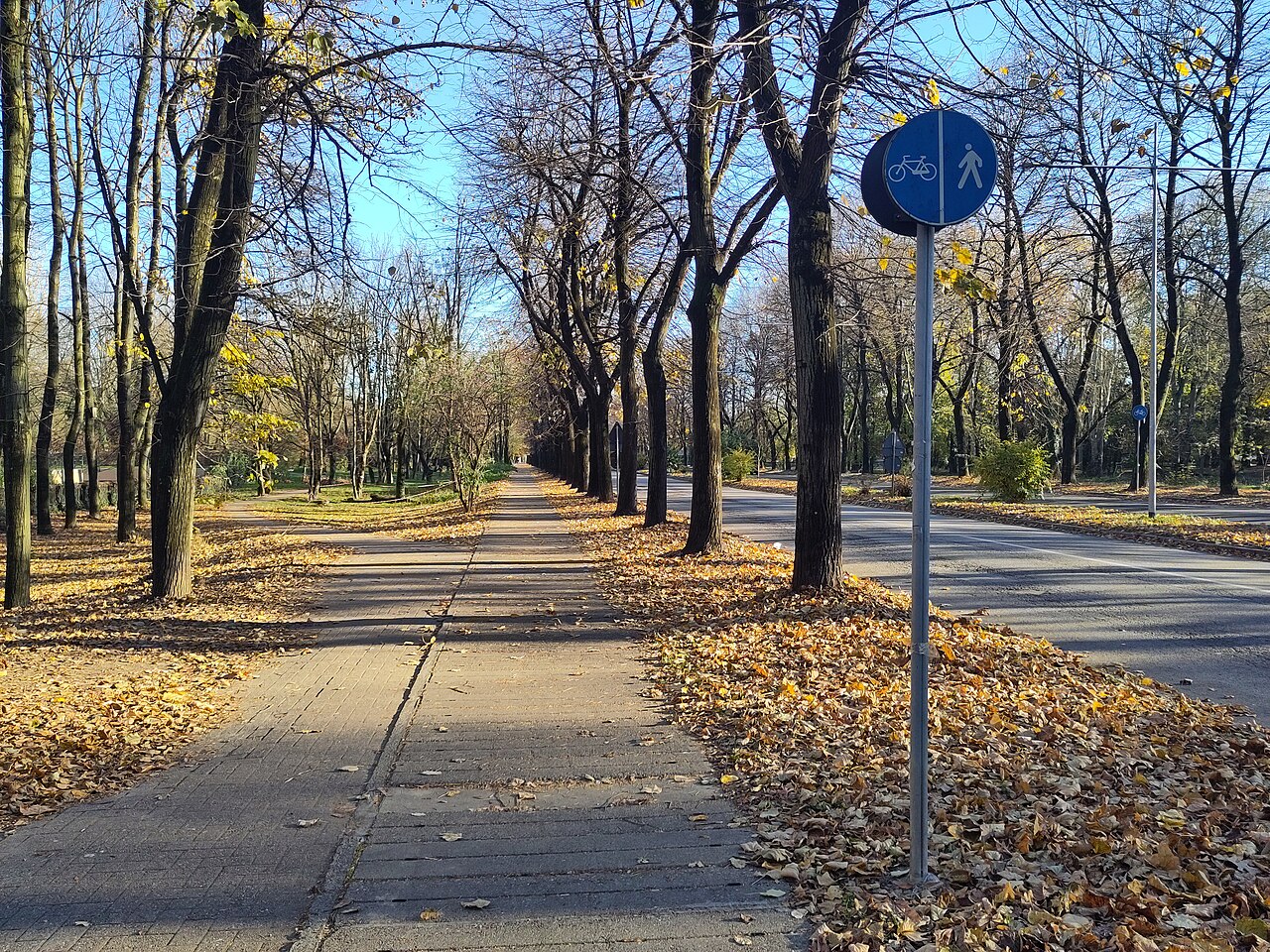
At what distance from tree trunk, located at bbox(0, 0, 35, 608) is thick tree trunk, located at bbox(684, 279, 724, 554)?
8.70m

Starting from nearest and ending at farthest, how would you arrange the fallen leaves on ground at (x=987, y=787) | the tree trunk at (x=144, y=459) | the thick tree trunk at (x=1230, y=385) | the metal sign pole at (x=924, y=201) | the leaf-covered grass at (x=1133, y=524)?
the fallen leaves on ground at (x=987, y=787) → the metal sign pole at (x=924, y=201) → the leaf-covered grass at (x=1133, y=524) → the tree trunk at (x=144, y=459) → the thick tree trunk at (x=1230, y=385)

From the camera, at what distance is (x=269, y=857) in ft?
13.1

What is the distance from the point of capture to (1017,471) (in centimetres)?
2677

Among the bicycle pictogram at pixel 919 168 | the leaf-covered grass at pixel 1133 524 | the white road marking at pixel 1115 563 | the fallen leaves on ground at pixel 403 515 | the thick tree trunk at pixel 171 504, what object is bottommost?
the fallen leaves on ground at pixel 403 515

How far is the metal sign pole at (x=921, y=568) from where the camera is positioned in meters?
3.47

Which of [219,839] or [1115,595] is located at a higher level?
[1115,595]

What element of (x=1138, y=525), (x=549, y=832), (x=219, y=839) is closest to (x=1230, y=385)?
(x=1138, y=525)

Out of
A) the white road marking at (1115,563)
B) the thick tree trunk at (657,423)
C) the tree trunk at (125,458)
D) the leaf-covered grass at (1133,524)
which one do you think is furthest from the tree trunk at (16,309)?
the white road marking at (1115,563)

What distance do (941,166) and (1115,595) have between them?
8761 mm

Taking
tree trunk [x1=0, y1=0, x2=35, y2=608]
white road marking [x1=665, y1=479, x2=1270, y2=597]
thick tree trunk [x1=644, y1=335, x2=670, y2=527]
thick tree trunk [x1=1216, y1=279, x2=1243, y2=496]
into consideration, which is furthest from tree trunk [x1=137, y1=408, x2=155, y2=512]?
thick tree trunk [x1=1216, y1=279, x2=1243, y2=496]

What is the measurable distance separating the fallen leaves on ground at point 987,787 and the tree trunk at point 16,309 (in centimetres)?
761

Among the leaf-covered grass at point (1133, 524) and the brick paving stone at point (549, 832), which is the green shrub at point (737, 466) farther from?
the brick paving stone at point (549, 832)

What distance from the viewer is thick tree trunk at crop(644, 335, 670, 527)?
1867 cm

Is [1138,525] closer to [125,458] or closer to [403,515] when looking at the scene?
[125,458]
